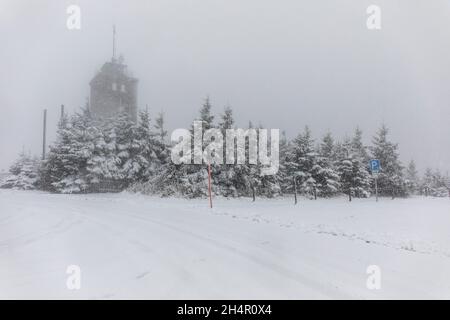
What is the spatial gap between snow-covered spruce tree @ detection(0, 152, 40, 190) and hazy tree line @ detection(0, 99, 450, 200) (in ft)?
0.68

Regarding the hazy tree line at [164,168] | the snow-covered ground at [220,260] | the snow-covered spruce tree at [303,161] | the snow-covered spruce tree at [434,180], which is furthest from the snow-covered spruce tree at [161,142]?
the snow-covered spruce tree at [434,180]

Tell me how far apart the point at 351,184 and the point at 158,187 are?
19759mm

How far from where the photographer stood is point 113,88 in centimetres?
4916

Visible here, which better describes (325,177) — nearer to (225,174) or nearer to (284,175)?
(284,175)

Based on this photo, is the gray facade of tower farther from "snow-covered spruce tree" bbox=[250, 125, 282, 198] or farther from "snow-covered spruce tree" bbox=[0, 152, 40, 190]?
"snow-covered spruce tree" bbox=[250, 125, 282, 198]

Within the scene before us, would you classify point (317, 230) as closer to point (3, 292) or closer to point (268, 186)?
point (3, 292)

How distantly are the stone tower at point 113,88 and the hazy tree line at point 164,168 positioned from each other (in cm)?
1105

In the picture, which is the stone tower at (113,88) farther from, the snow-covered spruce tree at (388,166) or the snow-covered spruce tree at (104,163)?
the snow-covered spruce tree at (388,166)

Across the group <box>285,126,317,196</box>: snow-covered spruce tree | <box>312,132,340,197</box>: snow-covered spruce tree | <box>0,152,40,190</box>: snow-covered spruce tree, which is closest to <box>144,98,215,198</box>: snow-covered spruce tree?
<box>285,126,317,196</box>: snow-covered spruce tree

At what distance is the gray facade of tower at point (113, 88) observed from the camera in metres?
45.8

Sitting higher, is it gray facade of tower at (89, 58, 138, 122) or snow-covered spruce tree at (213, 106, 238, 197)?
gray facade of tower at (89, 58, 138, 122)

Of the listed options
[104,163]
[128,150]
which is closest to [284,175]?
[128,150]

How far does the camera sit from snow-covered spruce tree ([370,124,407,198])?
35812 millimetres

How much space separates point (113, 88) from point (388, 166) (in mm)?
38083
